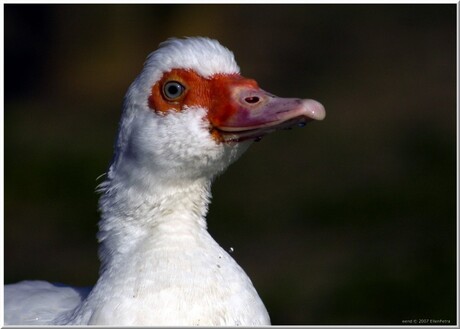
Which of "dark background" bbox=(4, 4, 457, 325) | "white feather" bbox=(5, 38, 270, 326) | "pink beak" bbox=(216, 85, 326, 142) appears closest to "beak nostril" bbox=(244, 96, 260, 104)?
"pink beak" bbox=(216, 85, 326, 142)

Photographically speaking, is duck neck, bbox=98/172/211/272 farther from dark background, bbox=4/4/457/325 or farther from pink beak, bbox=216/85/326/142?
dark background, bbox=4/4/457/325

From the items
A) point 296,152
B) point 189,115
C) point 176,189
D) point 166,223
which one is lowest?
point 296,152

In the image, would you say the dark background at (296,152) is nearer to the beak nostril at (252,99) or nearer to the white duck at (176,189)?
the white duck at (176,189)

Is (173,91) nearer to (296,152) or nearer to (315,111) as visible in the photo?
(315,111)

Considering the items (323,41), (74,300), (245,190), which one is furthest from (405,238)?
(74,300)

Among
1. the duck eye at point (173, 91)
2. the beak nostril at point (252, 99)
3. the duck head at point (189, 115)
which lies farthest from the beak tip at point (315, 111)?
the duck eye at point (173, 91)

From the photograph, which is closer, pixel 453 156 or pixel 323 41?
pixel 453 156

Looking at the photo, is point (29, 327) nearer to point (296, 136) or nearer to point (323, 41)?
point (296, 136)

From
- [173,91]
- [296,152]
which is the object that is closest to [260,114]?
[173,91]
